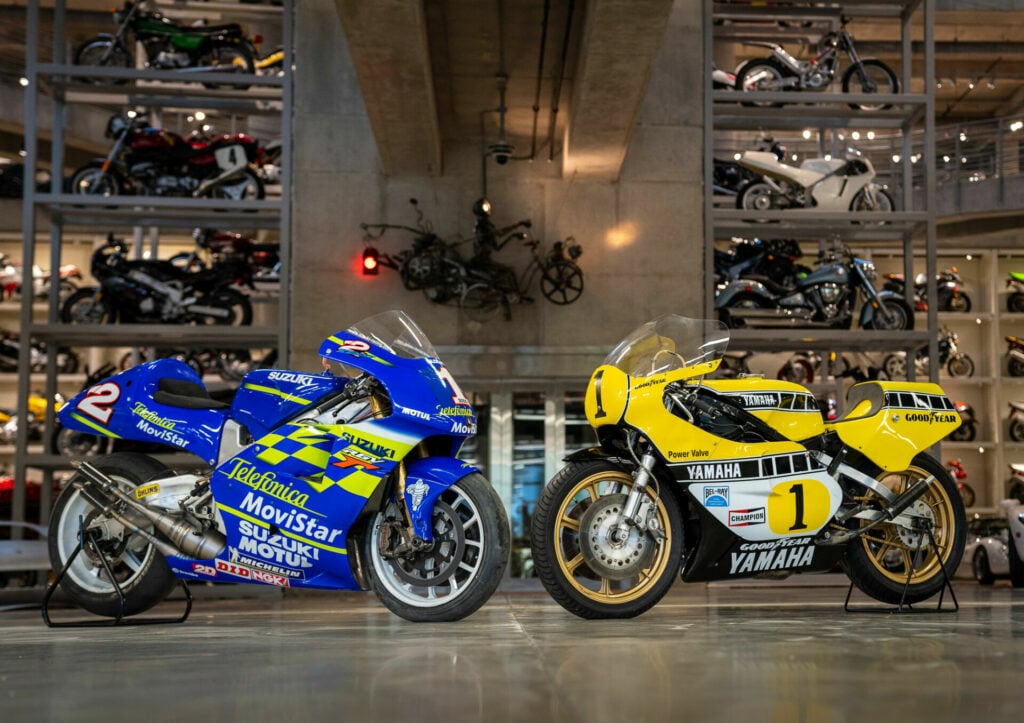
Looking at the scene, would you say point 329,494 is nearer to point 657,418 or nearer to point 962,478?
point 657,418

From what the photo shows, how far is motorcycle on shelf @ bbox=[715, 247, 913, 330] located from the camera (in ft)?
31.2

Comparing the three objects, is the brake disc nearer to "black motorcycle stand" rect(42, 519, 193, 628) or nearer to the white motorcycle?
"black motorcycle stand" rect(42, 519, 193, 628)

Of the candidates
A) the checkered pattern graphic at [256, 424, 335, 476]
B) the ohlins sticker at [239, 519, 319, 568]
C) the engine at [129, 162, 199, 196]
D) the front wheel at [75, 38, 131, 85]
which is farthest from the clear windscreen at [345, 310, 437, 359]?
the front wheel at [75, 38, 131, 85]

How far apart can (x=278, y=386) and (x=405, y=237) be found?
204 inches

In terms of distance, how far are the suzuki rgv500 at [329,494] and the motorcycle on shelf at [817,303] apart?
5.72 meters

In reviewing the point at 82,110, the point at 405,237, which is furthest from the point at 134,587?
the point at 82,110

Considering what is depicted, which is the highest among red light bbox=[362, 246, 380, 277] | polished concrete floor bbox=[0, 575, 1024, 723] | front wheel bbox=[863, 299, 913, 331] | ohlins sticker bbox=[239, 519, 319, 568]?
red light bbox=[362, 246, 380, 277]

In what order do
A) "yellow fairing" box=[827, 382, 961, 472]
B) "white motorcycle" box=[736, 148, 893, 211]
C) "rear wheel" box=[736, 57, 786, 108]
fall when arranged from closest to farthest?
"yellow fairing" box=[827, 382, 961, 472] → "white motorcycle" box=[736, 148, 893, 211] → "rear wheel" box=[736, 57, 786, 108]

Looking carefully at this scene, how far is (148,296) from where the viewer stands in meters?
9.23

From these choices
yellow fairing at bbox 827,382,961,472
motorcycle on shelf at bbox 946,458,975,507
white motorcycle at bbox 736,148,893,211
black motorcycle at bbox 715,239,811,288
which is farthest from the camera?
motorcycle on shelf at bbox 946,458,975,507

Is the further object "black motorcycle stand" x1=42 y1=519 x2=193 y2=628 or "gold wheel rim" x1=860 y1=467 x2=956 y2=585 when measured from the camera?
"gold wheel rim" x1=860 y1=467 x2=956 y2=585

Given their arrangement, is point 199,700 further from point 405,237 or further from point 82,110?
point 82,110

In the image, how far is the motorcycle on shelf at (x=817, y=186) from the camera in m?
9.47

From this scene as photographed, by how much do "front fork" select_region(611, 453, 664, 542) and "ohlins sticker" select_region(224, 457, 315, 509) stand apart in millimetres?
1096
